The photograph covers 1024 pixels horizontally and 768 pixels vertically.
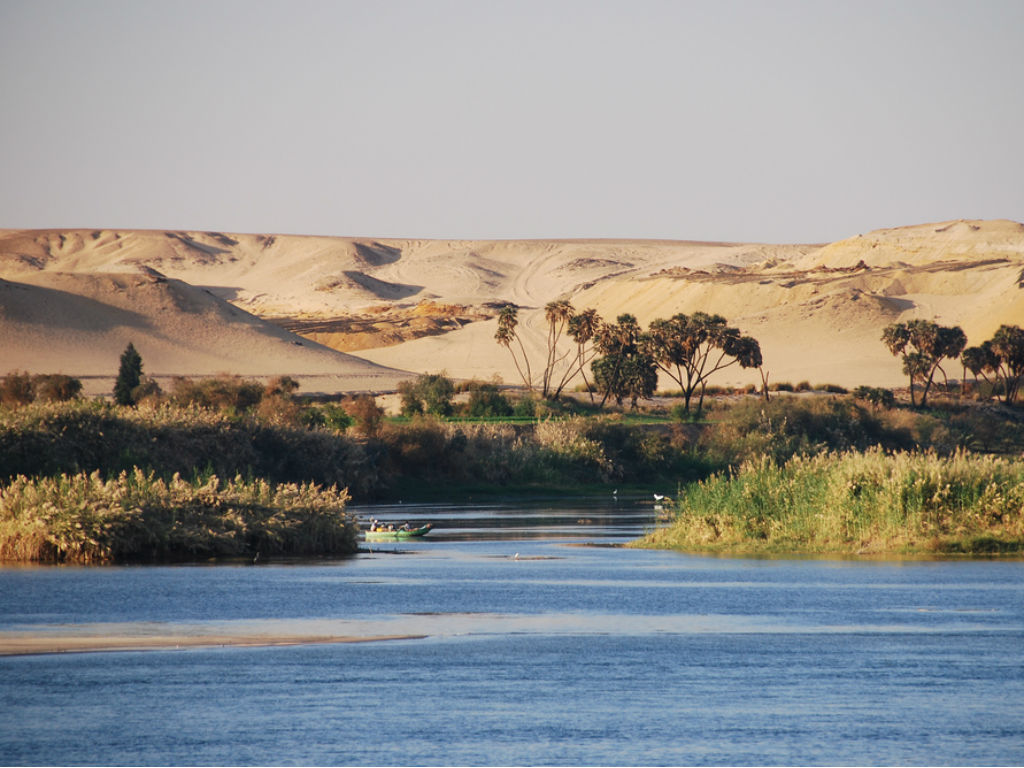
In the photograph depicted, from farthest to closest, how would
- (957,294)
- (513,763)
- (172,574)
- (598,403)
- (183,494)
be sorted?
(957,294) < (598,403) < (183,494) < (172,574) < (513,763)

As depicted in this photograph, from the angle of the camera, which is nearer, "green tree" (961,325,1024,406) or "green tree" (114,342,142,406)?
"green tree" (114,342,142,406)

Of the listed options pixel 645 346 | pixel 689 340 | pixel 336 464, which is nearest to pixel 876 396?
pixel 689 340

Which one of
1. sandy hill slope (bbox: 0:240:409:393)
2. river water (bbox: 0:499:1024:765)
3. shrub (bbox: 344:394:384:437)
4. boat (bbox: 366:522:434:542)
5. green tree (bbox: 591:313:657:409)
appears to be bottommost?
river water (bbox: 0:499:1024:765)

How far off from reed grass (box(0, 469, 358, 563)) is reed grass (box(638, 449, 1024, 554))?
8.63 meters

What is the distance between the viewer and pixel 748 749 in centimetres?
1318

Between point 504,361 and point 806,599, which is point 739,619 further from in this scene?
point 504,361

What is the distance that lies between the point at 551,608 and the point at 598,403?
244ft

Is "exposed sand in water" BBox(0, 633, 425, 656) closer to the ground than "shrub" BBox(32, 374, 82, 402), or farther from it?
closer to the ground

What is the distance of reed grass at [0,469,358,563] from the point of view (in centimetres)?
2992

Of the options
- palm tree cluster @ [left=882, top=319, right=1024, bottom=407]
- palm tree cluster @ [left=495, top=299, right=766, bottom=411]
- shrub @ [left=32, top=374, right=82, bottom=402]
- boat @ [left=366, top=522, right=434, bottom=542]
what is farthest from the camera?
palm tree cluster @ [left=882, top=319, right=1024, bottom=407]

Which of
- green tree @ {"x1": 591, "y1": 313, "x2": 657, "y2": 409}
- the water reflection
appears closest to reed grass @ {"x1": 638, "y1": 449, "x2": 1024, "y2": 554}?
the water reflection

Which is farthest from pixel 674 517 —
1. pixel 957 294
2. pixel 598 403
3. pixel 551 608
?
pixel 957 294

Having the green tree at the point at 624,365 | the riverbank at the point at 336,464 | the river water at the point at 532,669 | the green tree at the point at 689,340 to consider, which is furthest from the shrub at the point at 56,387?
the river water at the point at 532,669

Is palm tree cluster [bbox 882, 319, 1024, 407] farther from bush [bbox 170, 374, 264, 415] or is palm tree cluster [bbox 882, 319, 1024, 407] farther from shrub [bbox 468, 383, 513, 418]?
bush [bbox 170, 374, 264, 415]
